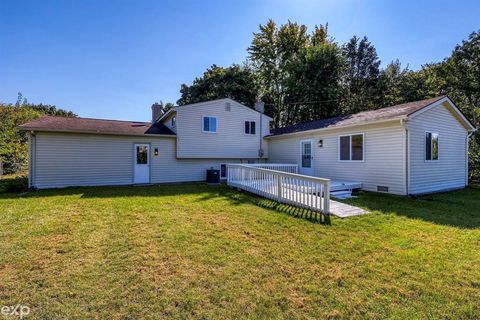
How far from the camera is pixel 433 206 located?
745cm

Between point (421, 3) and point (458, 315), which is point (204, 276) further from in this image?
point (421, 3)


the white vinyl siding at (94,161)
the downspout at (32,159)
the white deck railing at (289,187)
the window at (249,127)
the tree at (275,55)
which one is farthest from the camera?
the tree at (275,55)

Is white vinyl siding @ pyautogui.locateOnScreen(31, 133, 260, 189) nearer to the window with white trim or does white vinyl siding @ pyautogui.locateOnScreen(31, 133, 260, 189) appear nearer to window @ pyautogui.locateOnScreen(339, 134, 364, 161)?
the window with white trim

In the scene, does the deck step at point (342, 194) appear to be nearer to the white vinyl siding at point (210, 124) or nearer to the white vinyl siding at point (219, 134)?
the white vinyl siding at point (219, 134)

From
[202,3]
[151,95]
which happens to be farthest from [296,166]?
[151,95]

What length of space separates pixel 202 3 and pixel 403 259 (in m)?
11.3

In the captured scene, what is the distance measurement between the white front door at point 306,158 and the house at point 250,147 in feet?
0.18

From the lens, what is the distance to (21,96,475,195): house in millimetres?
9391

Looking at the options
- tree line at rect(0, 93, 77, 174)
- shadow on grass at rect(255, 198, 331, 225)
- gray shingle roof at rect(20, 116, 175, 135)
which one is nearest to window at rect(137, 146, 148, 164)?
gray shingle roof at rect(20, 116, 175, 135)

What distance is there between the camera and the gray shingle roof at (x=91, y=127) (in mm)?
10750

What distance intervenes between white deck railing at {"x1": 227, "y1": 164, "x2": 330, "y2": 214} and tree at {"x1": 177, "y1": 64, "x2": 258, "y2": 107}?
660 inches

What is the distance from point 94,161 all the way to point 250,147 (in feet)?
28.1

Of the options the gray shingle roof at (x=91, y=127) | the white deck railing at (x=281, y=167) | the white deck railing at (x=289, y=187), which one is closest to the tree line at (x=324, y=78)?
the white deck railing at (x=281, y=167)

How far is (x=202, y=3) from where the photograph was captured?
10305 mm
